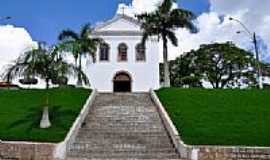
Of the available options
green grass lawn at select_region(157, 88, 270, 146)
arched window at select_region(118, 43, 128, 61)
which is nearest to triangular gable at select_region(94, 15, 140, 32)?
arched window at select_region(118, 43, 128, 61)

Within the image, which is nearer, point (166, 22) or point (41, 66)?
point (41, 66)

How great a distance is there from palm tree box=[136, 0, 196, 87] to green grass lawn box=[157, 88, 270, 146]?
254 inches

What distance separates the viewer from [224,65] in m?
59.6

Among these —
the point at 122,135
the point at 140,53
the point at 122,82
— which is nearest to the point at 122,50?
the point at 140,53

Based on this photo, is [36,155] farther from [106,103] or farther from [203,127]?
[106,103]

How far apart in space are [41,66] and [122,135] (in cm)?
485

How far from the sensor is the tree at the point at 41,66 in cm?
2220

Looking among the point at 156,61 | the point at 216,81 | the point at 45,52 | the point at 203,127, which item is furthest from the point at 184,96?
the point at 216,81

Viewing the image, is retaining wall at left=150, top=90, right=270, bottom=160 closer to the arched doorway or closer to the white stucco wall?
the white stucco wall

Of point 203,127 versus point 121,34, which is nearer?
point 203,127

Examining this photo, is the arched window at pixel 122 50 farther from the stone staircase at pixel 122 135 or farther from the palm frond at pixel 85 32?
the stone staircase at pixel 122 135

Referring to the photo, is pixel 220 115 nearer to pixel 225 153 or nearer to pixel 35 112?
pixel 225 153

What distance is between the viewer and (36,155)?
17969 mm

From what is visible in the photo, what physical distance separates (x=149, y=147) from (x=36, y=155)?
452 centimetres
